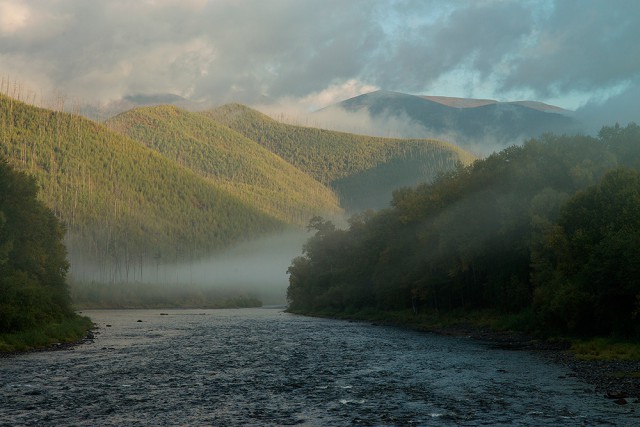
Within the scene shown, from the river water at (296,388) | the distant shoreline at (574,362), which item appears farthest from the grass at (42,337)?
the distant shoreline at (574,362)

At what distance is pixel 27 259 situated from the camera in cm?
8625

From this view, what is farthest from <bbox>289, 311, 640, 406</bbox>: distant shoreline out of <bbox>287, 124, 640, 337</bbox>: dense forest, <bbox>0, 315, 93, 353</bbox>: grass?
<bbox>0, 315, 93, 353</bbox>: grass

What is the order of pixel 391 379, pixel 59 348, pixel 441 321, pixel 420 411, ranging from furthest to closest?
pixel 441 321 → pixel 59 348 → pixel 391 379 → pixel 420 411

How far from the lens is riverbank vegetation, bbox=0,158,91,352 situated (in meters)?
66.9

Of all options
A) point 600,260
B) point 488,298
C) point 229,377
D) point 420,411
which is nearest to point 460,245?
point 488,298

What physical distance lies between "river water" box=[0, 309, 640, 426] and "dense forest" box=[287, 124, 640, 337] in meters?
10.5

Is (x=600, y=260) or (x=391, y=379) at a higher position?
(x=600, y=260)

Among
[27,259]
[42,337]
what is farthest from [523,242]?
[27,259]

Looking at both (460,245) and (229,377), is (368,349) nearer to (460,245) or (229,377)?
(229,377)

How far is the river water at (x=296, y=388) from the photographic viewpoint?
103ft

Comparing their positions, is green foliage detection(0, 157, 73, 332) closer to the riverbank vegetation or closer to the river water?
the riverbank vegetation

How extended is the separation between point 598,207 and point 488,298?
3584 centimetres

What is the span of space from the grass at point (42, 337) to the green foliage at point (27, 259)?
129 cm

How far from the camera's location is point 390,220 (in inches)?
5522
